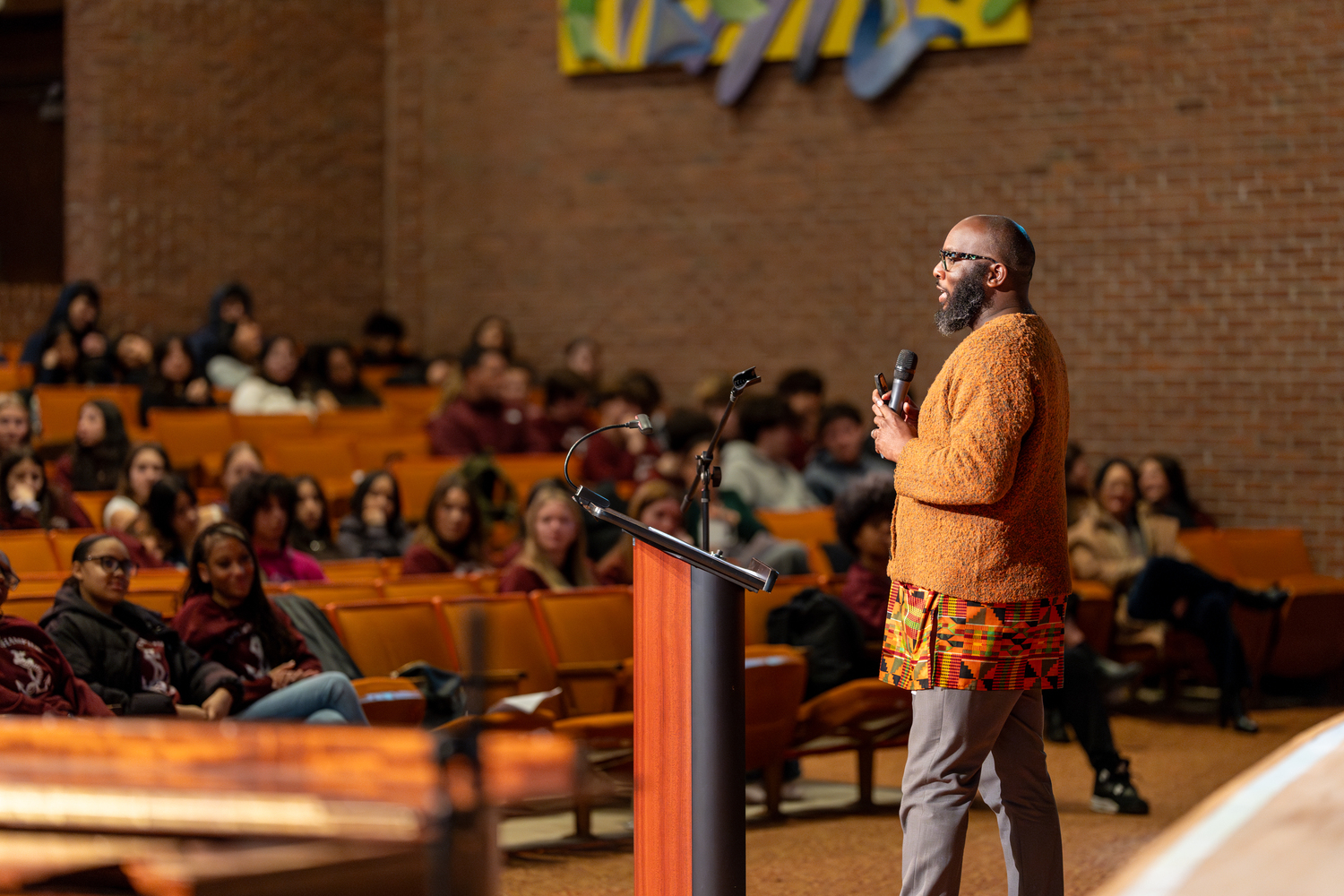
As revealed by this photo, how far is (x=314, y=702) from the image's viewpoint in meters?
4.20

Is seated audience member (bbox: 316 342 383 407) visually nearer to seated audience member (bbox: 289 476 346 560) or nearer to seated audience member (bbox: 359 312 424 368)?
seated audience member (bbox: 359 312 424 368)

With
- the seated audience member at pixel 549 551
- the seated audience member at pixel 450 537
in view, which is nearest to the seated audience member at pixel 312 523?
the seated audience member at pixel 450 537

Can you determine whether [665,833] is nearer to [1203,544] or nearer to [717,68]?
[1203,544]

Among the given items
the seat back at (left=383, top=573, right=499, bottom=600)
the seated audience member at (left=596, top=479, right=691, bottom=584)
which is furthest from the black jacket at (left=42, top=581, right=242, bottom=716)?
the seated audience member at (left=596, top=479, right=691, bottom=584)

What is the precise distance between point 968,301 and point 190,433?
19.8ft

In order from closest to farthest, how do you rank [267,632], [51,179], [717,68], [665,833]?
[665,833], [267,632], [717,68], [51,179]

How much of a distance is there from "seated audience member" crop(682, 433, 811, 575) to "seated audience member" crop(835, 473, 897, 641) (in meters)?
0.41

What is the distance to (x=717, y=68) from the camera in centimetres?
984

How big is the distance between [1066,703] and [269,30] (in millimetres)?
7649

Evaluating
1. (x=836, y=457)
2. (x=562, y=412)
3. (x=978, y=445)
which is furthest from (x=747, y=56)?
(x=978, y=445)

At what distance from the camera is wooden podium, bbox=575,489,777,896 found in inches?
108

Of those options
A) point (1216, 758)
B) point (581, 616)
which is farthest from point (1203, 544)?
point (581, 616)

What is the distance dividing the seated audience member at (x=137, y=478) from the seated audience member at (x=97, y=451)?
73cm

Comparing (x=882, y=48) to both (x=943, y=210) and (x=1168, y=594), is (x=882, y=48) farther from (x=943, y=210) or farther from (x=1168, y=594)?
(x=1168, y=594)
